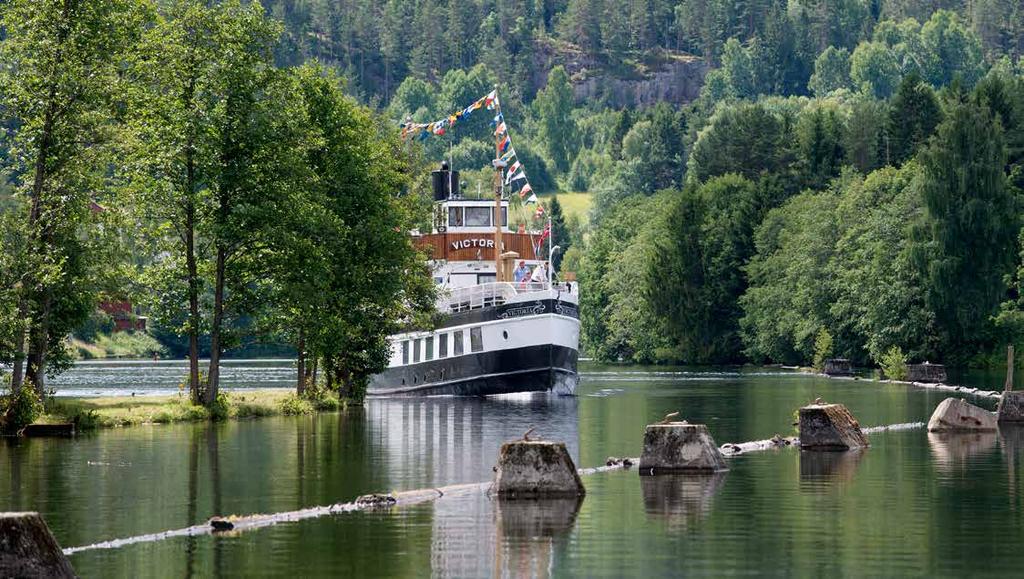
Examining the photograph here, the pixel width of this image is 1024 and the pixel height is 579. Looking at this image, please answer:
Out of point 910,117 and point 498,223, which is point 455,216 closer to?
point 498,223

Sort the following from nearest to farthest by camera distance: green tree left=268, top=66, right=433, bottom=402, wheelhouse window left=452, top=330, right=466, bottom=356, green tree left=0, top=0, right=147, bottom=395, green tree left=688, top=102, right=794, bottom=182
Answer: green tree left=0, top=0, right=147, bottom=395, green tree left=268, top=66, right=433, bottom=402, wheelhouse window left=452, top=330, right=466, bottom=356, green tree left=688, top=102, right=794, bottom=182

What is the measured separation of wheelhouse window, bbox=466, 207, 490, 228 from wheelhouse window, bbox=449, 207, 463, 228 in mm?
374

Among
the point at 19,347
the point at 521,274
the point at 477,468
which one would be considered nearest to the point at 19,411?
the point at 19,347

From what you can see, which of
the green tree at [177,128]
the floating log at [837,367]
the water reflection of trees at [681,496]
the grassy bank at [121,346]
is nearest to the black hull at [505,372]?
the green tree at [177,128]

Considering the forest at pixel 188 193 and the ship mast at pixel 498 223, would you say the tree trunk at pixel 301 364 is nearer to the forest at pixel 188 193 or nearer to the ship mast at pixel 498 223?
the forest at pixel 188 193

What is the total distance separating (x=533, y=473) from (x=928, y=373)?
7122 cm

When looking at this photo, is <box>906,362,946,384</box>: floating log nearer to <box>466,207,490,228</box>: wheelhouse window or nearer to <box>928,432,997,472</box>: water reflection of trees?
<box>466,207,490,228</box>: wheelhouse window

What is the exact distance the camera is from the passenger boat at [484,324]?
86000mm

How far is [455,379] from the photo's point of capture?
8869cm

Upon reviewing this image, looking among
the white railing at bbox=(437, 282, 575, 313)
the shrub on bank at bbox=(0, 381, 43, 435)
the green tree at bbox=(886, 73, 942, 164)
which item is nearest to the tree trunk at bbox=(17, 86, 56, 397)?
the shrub on bank at bbox=(0, 381, 43, 435)

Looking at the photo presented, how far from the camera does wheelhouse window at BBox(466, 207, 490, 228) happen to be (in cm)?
9562

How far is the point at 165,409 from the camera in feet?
202

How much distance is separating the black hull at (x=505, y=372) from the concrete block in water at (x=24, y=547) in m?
63.3

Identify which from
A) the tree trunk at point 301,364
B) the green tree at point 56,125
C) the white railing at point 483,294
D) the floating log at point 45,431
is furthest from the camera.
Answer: the white railing at point 483,294
